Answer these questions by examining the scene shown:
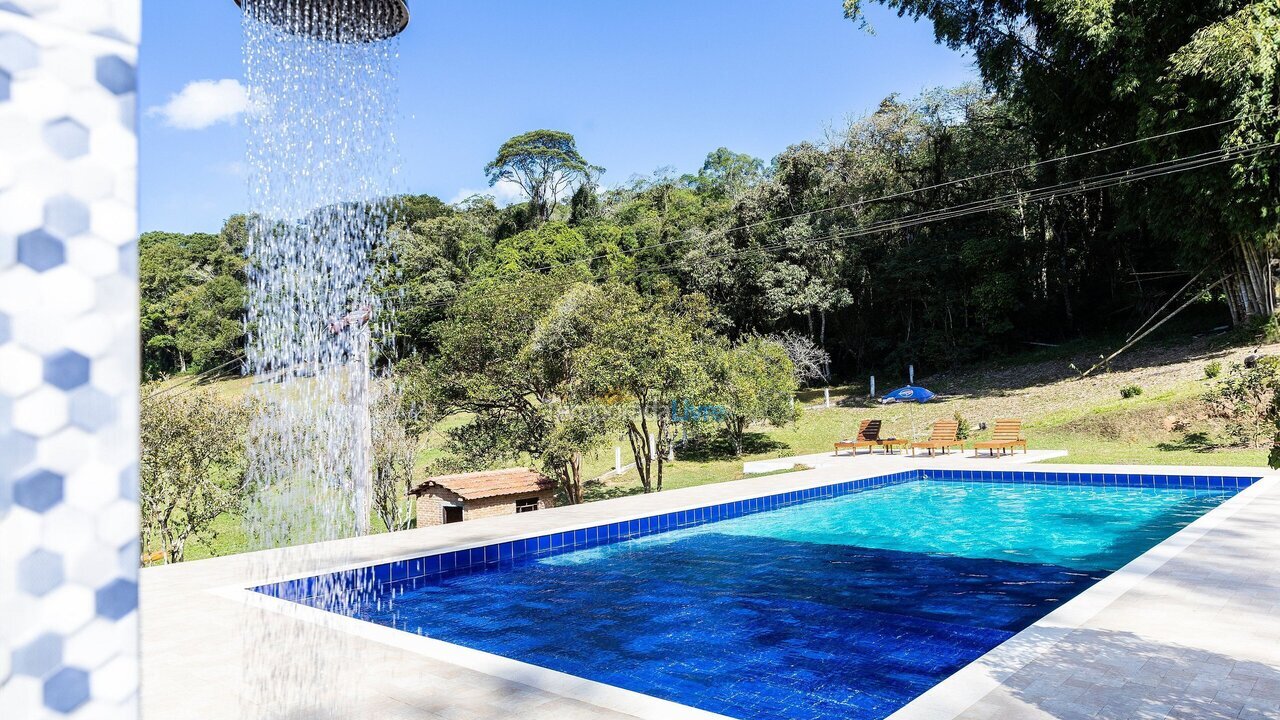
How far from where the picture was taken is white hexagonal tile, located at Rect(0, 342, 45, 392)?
406mm

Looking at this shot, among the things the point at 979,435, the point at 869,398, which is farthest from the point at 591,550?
the point at 869,398

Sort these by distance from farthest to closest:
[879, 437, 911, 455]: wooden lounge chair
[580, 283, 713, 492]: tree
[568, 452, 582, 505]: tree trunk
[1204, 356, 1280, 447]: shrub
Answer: [879, 437, 911, 455]: wooden lounge chair, [568, 452, 582, 505]: tree trunk, [1204, 356, 1280, 447]: shrub, [580, 283, 713, 492]: tree

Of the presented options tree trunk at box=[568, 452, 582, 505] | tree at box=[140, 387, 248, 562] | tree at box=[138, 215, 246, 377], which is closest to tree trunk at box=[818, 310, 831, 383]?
tree trunk at box=[568, 452, 582, 505]

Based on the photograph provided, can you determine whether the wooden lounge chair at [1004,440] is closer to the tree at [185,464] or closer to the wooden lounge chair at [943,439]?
the wooden lounge chair at [943,439]

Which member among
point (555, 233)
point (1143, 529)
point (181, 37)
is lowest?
point (1143, 529)

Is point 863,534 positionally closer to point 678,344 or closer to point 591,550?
point 591,550

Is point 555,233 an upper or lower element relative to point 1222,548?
upper

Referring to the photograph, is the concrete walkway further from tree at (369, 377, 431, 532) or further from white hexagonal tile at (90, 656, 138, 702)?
tree at (369, 377, 431, 532)

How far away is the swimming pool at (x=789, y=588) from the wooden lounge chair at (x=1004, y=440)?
120 inches

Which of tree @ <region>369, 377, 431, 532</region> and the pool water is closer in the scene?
the pool water

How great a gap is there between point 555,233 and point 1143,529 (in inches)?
1224

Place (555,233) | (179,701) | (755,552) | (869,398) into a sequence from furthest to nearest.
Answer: (555,233)
(869,398)
(755,552)
(179,701)

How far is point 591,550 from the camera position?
9.35m

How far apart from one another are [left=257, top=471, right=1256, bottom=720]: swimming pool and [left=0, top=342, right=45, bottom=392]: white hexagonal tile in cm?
491
